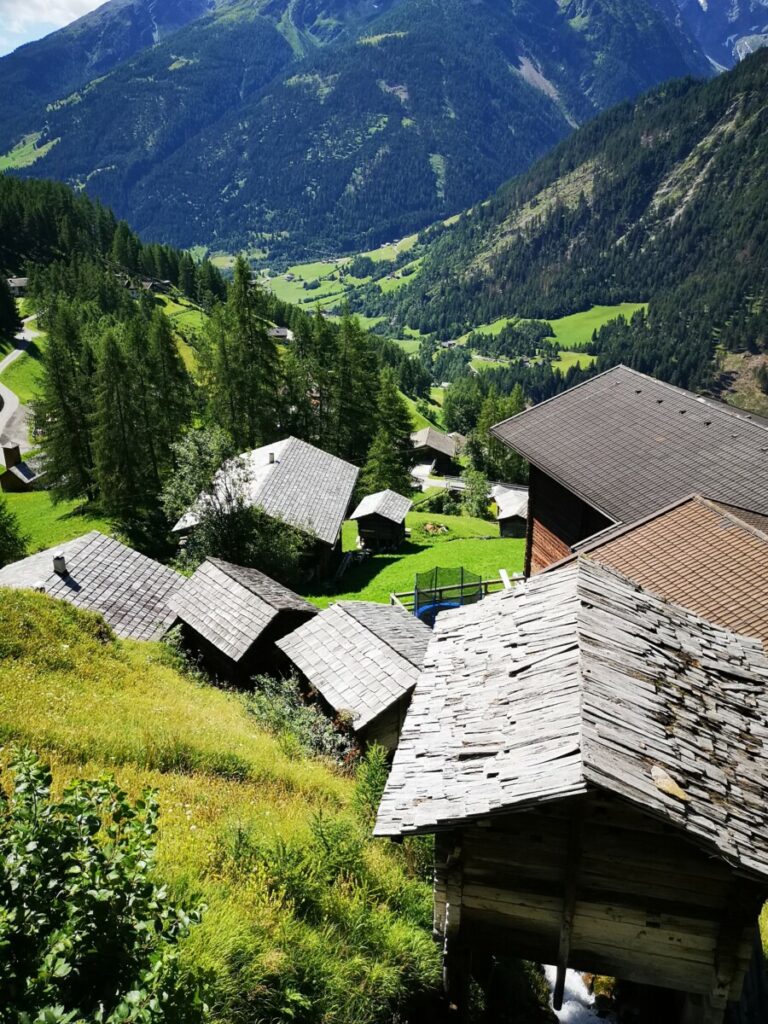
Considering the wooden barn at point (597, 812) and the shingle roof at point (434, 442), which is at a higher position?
the wooden barn at point (597, 812)

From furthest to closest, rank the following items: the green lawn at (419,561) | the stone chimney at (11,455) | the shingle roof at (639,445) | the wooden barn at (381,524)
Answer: the stone chimney at (11,455) → the wooden barn at (381,524) → the green lawn at (419,561) → the shingle roof at (639,445)

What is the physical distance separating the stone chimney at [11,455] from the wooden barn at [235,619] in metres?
52.6

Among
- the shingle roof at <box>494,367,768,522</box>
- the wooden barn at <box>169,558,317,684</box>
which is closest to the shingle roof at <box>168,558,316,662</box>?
the wooden barn at <box>169,558,317,684</box>

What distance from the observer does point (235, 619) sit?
941 inches

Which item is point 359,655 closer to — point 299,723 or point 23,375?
point 299,723

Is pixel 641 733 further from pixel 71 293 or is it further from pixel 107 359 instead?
pixel 71 293

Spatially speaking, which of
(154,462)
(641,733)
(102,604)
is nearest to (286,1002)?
(641,733)

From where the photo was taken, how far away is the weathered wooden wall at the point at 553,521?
2364 cm

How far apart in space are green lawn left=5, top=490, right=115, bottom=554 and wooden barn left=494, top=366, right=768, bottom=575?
3325 centimetres

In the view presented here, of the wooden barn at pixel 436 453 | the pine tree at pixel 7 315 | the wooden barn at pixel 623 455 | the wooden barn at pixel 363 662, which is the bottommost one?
the wooden barn at pixel 436 453

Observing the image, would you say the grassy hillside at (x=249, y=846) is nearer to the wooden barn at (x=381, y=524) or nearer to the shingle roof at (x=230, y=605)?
the shingle roof at (x=230, y=605)

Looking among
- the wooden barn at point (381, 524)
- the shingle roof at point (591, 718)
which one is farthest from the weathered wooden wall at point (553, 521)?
the wooden barn at point (381, 524)

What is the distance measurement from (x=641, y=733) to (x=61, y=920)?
7.05 metres

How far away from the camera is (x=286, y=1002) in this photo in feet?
25.7
